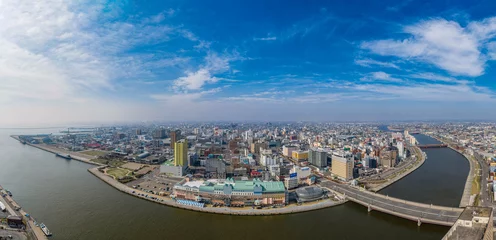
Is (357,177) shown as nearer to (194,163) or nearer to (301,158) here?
(301,158)

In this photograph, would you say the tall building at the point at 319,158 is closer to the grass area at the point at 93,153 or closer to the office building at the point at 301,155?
the office building at the point at 301,155

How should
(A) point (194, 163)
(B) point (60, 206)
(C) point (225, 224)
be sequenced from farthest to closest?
(A) point (194, 163) → (B) point (60, 206) → (C) point (225, 224)

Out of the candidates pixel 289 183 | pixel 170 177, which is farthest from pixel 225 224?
pixel 170 177

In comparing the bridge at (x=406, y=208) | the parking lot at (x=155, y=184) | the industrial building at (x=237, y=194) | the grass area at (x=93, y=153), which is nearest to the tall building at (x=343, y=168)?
the bridge at (x=406, y=208)

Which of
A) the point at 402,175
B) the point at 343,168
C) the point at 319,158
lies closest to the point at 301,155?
the point at 319,158

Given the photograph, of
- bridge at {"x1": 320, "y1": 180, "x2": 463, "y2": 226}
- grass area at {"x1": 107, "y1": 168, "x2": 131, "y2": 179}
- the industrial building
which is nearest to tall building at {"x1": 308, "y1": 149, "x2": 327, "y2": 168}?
bridge at {"x1": 320, "y1": 180, "x2": 463, "y2": 226}

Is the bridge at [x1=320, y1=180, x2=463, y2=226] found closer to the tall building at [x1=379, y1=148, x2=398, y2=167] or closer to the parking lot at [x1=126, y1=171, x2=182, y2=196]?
the tall building at [x1=379, y1=148, x2=398, y2=167]
